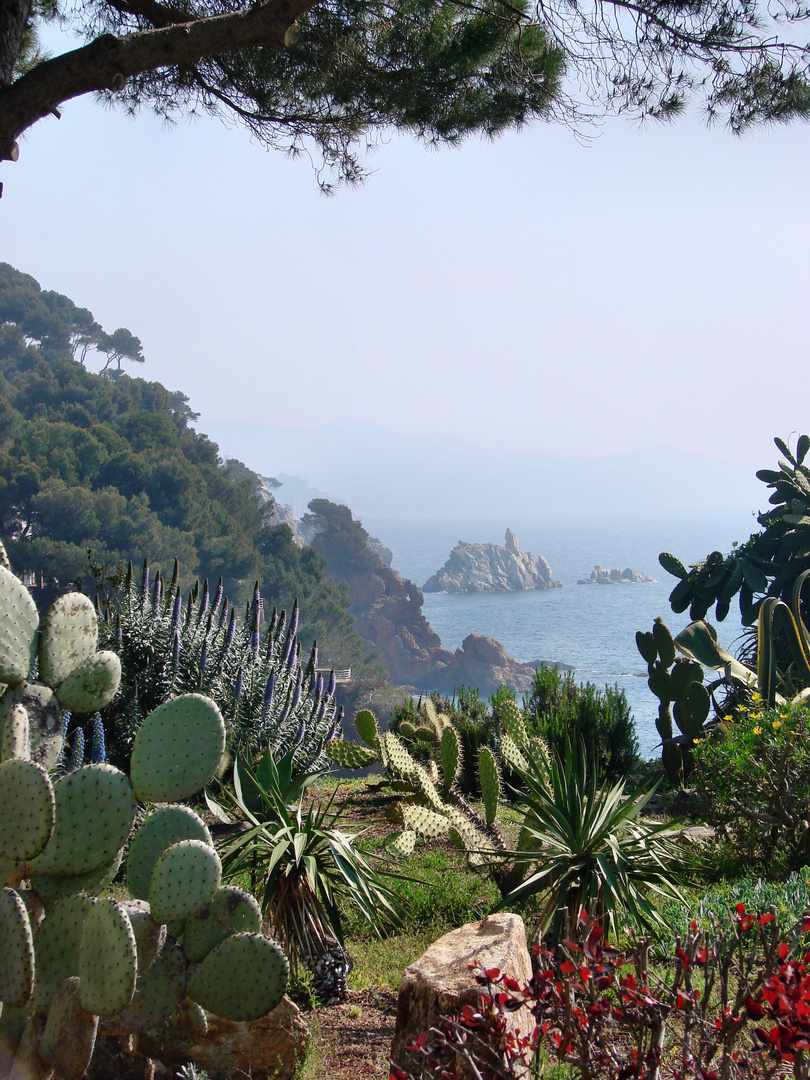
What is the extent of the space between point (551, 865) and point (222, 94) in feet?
16.5

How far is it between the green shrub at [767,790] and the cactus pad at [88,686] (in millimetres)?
2705

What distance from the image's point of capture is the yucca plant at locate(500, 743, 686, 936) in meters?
2.91

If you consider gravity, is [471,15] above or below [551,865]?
above

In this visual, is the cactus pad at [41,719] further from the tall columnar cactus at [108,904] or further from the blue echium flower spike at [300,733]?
the blue echium flower spike at [300,733]

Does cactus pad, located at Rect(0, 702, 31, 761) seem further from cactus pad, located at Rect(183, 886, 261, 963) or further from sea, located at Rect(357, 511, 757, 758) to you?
sea, located at Rect(357, 511, 757, 758)

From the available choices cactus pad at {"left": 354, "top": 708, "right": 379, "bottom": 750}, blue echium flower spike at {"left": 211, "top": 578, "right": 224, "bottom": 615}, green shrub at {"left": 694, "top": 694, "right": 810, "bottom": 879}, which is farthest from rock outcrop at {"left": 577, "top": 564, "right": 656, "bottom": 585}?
green shrub at {"left": 694, "top": 694, "right": 810, "bottom": 879}

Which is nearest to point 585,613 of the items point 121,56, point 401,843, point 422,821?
point 422,821

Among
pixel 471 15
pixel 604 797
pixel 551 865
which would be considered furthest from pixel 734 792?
pixel 471 15

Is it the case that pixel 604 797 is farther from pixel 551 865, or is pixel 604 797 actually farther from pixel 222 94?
pixel 222 94

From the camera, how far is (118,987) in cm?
185

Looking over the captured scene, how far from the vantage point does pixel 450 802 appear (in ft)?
14.8

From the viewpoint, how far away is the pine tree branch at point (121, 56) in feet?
11.0

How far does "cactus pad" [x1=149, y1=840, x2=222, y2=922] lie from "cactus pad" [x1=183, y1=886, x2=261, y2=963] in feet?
0.14

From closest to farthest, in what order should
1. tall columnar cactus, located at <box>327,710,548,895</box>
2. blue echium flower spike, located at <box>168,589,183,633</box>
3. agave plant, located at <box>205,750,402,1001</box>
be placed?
agave plant, located at <box>205,750,402,1001</box>
tall columnar cactus, located at <box>327,710,548,895</box>
blue echium flower spike, located at <box>168,589,183,633</box>
